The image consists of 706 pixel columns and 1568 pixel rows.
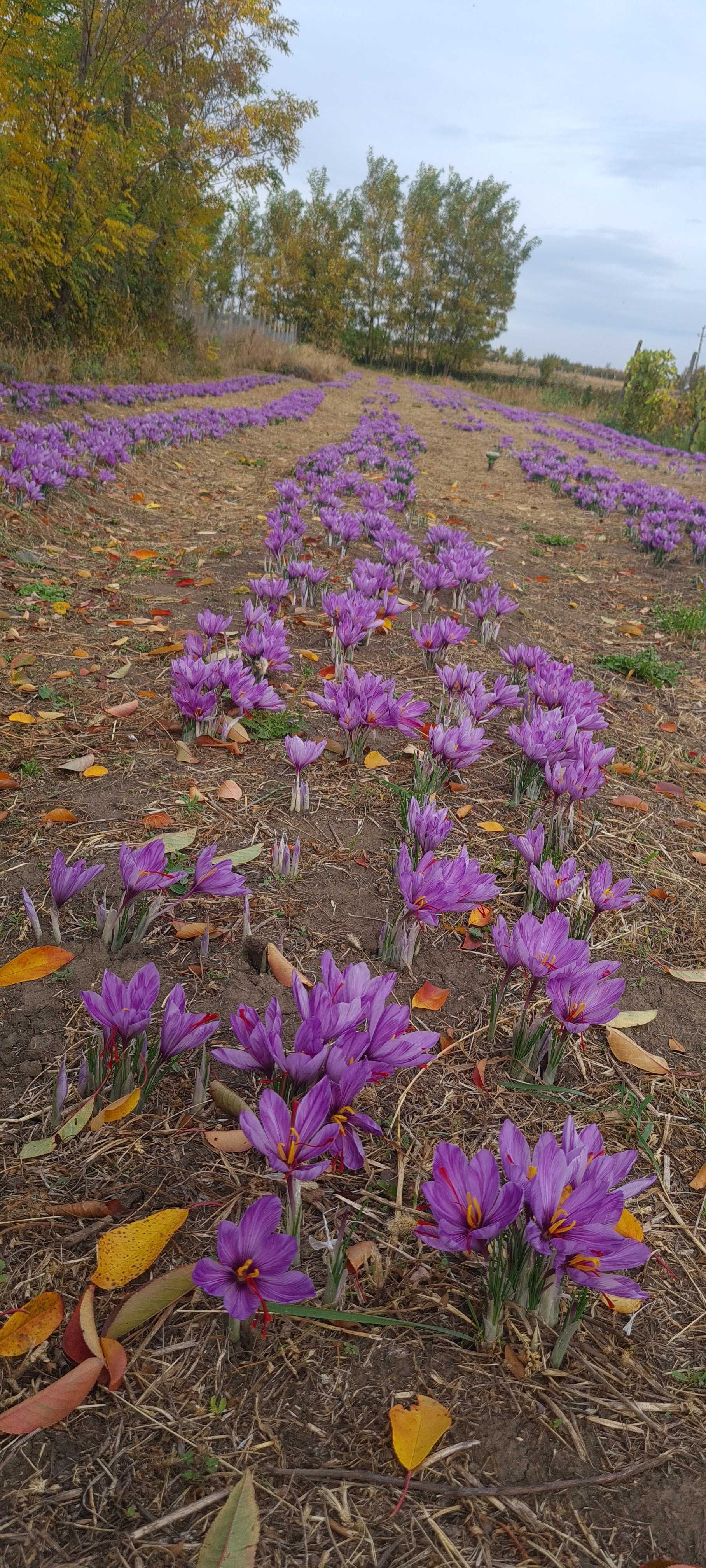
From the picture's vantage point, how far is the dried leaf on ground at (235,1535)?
861 millimetres

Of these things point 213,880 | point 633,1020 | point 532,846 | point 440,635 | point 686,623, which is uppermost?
point 686,623

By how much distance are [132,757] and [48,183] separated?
44.4 ft

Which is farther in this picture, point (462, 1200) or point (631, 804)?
point (631, 804)

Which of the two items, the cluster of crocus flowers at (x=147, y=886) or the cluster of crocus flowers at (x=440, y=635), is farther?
the cluster of crocus flowers at (x=440, y=635)

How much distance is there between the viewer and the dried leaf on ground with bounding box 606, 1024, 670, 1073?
5.70 ft

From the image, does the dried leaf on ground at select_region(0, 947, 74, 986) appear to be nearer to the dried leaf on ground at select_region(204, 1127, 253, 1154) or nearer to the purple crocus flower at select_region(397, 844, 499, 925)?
the dried leaf on ground at select_region(204, 1127, 253, 1154)

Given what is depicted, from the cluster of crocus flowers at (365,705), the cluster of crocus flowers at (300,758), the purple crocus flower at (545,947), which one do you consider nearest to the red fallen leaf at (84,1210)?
the purple crocus flower at (545,947)

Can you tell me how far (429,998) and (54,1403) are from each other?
3.39 feet

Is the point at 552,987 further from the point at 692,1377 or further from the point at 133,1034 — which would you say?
the point at 133,1034

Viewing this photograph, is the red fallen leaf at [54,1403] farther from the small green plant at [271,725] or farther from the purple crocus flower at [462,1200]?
the small green plant at [271,725]

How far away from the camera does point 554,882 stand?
180 centimetres

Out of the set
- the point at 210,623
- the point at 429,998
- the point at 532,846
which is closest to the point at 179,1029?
the point at 429,998

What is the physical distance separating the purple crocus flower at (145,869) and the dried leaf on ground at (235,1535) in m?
1.00

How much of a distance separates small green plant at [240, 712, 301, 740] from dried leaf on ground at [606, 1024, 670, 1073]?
5.39ft
